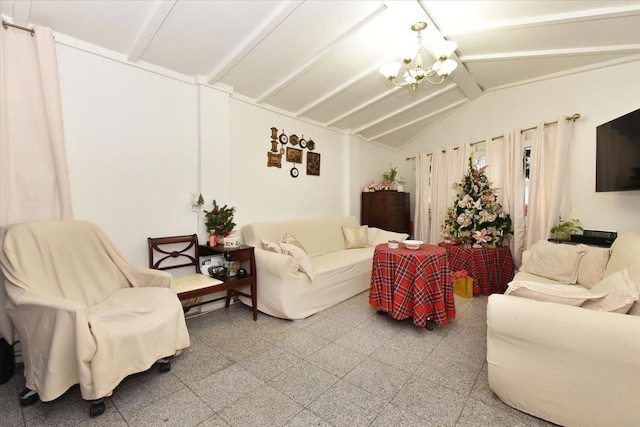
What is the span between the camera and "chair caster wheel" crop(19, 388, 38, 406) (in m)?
1.51

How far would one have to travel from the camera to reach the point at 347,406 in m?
1.52

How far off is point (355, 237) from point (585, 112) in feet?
10.6

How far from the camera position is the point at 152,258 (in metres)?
2.49

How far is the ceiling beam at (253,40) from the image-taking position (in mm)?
1950

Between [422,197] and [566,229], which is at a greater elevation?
[422,197]

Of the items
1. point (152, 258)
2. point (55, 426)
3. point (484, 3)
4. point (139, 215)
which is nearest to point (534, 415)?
point (55, 426)

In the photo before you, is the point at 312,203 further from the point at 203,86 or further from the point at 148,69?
the point at 148,69

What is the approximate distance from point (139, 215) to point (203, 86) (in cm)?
145

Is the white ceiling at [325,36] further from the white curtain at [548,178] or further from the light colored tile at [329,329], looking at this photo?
Answer: the light colored tile at [329,329]

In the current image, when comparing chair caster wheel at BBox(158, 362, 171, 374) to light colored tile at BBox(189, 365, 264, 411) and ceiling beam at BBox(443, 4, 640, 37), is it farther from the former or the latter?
ceiling beam at BBox(443, 4, 640, 37)

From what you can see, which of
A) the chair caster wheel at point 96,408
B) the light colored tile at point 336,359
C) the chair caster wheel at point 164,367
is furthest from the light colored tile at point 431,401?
the chair caster wheel at point 96,408

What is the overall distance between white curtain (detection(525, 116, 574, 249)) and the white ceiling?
2.62 ft

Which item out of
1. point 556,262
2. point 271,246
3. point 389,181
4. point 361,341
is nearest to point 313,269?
point 271,246

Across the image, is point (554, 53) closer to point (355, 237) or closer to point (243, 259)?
point (355, 237)
